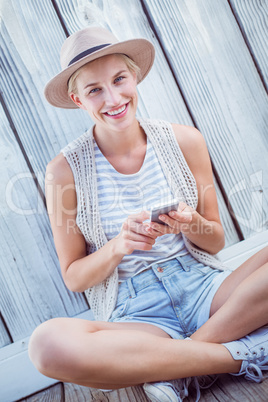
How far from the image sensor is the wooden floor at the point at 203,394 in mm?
927

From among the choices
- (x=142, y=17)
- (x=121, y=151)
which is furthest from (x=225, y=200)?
(x=142, y=17)

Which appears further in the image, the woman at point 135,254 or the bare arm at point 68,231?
the bare arm at point 68,231

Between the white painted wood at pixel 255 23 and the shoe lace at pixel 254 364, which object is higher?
the white painted wood at pixel 255 23

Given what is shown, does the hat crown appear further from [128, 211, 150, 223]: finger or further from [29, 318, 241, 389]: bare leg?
[29, 318, 241, 389]: bare leg

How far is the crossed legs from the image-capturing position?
36.2 inches

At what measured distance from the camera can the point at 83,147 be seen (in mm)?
1345

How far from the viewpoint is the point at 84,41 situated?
3.88 feet

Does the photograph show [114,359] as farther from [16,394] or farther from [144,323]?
[16,394]

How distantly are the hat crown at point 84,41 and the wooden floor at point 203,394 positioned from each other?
106cm

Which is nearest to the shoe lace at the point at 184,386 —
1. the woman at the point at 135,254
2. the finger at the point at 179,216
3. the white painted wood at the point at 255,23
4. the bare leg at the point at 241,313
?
the woman at the point at 135,254

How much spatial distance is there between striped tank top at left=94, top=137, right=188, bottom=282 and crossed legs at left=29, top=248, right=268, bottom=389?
0.28 m

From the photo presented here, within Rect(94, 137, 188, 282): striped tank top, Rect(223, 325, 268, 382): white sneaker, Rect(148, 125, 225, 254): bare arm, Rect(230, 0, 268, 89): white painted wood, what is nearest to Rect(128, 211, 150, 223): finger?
Rect(94, 137, 188, 282): striped tank top

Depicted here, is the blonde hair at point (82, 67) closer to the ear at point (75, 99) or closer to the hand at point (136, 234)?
the ear at point (75, 99)

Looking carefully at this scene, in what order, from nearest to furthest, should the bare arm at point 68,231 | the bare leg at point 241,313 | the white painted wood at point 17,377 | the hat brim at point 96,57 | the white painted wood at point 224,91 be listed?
the bare leg at point 241,313
the hat brim at point 96,57
the bare arm at point 68,231
the white painted wood at point 17,377
the white painted wood at point 224,91
